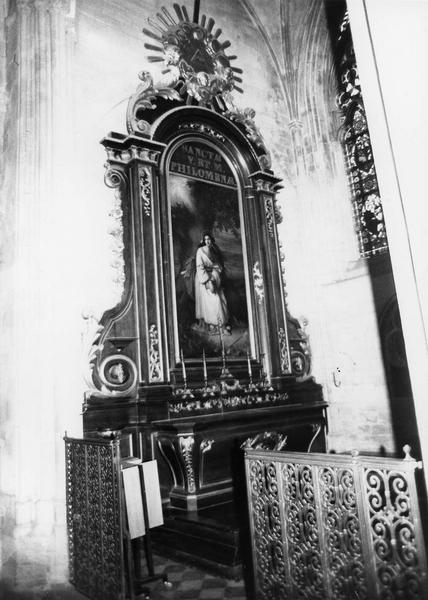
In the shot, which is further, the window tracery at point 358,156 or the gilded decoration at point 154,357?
the window tracery at point 358,156

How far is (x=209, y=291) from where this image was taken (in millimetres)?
5312

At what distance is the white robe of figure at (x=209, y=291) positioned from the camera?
5219mm

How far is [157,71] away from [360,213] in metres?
3.23

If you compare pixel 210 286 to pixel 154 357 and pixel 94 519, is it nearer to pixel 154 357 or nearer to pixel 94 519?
pixel 154 357

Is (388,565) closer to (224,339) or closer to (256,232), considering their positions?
(224,339)

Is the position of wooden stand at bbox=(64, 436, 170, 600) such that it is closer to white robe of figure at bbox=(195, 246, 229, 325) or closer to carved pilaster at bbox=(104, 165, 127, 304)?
carved pilaster at bbox=(104, 165, 127, 304)

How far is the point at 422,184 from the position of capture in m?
1.76

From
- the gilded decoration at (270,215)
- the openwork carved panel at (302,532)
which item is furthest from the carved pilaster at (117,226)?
the openwork carved panel at (302,532)

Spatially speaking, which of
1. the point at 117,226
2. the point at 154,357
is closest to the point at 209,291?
the point at 154,357

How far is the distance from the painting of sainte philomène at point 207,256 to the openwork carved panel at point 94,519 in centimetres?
177

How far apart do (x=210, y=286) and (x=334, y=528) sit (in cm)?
330

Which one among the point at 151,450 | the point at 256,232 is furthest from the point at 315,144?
the point at 151,450

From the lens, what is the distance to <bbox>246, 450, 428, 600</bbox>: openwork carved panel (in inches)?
81.0

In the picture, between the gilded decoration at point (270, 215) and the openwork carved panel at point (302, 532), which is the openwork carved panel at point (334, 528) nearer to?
the openwork carved panel at point (302, 532)
